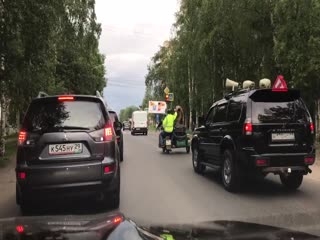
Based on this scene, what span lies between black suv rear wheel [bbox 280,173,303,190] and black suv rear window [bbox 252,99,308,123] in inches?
52.7

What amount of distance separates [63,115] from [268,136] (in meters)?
4.06

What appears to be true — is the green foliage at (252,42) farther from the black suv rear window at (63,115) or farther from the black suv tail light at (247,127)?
the black suv rear window at (63,115)

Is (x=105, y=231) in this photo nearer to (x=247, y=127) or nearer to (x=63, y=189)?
(x=63, y=189)

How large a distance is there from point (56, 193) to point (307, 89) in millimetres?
16323

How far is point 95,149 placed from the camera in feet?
28.5

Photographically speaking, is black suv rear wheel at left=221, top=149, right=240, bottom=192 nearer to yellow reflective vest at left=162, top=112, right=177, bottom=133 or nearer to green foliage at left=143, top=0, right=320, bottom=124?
green foliage at left=143, top=0, right=320, bottom=124

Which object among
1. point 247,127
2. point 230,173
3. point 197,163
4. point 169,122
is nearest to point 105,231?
point 247,127

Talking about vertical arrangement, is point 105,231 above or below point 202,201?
above

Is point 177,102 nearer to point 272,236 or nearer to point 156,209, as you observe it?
point 156,209

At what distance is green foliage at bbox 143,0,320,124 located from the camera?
69.1 feet

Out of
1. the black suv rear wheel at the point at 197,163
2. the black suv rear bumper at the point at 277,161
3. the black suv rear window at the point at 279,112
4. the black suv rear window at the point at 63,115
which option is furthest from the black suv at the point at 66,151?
the black suv rear wheel at the point at 197,163

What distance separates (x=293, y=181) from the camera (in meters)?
11.9

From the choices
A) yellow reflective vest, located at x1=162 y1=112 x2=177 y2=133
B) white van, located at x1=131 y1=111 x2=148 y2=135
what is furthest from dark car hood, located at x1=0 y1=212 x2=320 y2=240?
white van, located at x1=131 y1=111 x2=148 y2=135

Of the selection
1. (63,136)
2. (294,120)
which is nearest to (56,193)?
(63,136)
